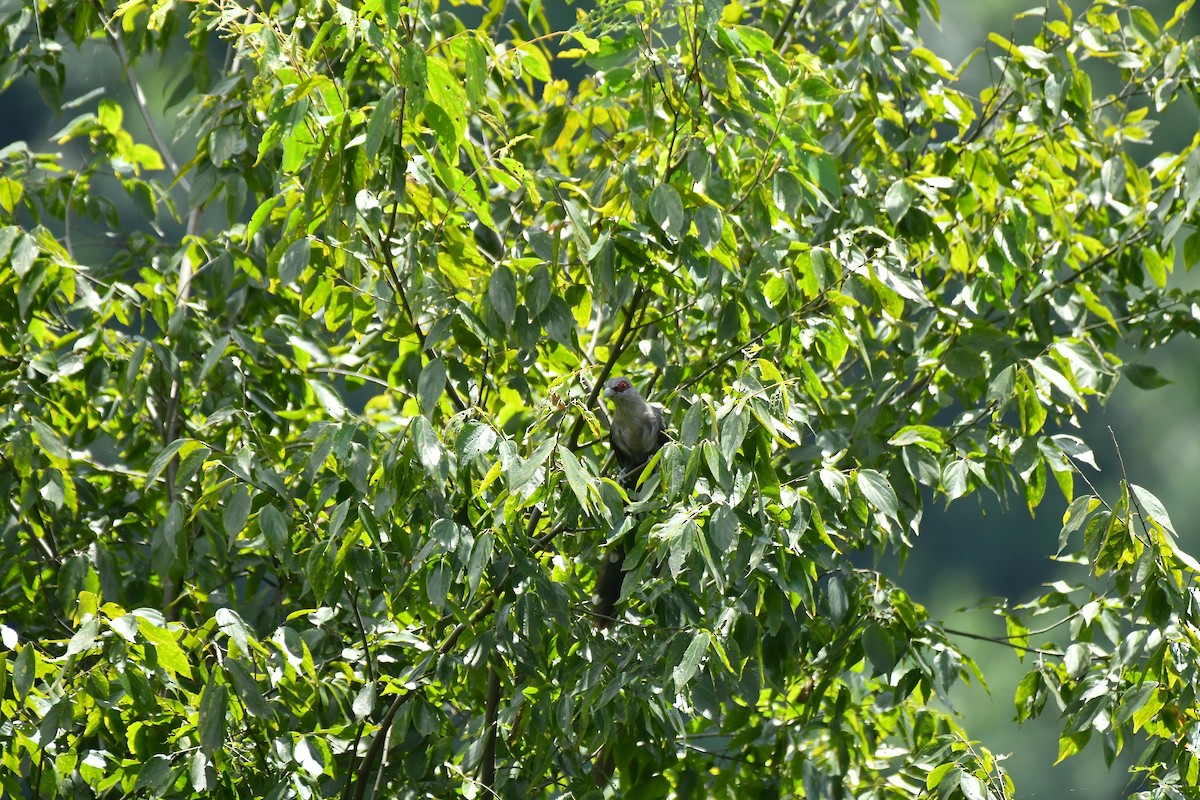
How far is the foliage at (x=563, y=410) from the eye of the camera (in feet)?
7.03

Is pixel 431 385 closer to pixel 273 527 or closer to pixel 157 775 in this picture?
pixel 273 527

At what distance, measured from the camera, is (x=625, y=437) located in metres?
2.73

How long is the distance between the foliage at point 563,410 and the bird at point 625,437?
0.07 metres

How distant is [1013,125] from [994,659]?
563 cm

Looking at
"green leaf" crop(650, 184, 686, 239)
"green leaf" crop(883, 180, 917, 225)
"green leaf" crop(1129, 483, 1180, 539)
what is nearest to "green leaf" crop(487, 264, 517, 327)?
"green leaf" crop(650, 184, 686, 239)

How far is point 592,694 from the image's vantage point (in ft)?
7.15

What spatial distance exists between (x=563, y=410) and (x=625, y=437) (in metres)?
0.56

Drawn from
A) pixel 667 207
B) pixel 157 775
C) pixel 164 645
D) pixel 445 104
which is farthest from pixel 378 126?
pixel 157 775

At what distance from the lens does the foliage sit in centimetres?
214

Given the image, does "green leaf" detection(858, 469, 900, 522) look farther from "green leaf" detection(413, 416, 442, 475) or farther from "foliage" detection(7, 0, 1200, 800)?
"green leaf" detection(413, 416, 442, 475)

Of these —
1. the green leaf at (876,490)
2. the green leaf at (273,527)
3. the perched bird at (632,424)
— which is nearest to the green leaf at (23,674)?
the green leaf at (273,527)

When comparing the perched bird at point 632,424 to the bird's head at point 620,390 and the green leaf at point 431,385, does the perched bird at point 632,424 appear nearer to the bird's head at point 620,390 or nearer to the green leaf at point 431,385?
the bird's head at point 620,390

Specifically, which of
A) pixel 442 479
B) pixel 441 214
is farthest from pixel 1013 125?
pixel 442 479

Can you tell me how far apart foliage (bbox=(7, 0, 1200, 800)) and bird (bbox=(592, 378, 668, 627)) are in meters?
0.07
